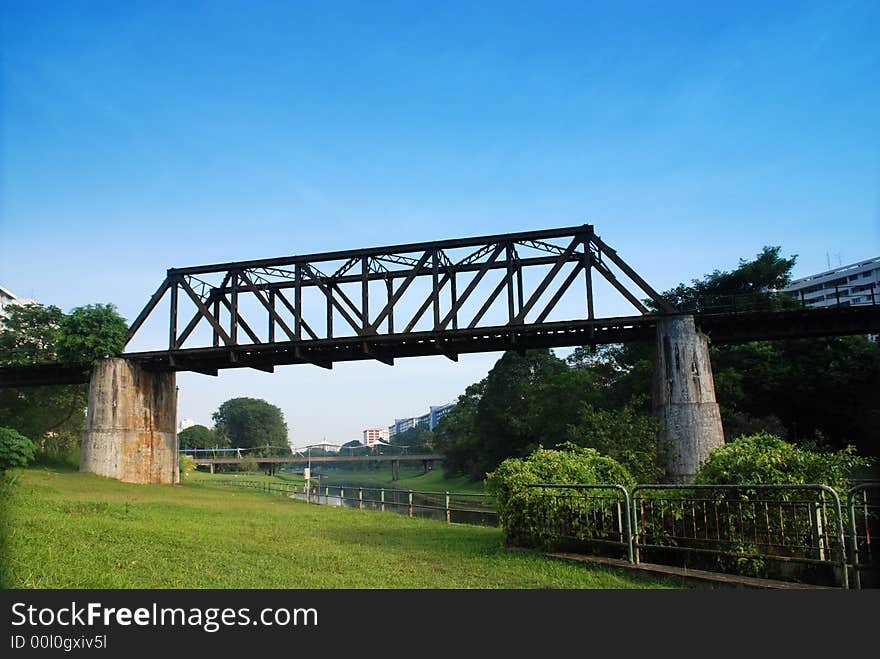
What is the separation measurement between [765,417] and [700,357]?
48.2 feet

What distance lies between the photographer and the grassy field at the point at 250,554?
921 cm

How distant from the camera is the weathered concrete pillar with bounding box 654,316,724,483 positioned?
86.0ft

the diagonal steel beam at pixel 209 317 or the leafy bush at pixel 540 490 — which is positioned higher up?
the diagonal steel beam at pixel 209 317

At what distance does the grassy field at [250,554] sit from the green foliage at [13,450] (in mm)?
8497

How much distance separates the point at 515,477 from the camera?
13016 mm

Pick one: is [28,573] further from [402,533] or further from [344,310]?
[344,310]

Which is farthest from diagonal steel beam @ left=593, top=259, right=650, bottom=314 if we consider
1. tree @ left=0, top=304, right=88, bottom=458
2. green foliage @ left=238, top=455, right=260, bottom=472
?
green foliage @ left=238, top=455, right=260, bottom=472

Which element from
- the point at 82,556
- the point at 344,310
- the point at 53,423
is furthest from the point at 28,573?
the point at 53,423

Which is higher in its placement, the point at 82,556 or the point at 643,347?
the point at 643,347

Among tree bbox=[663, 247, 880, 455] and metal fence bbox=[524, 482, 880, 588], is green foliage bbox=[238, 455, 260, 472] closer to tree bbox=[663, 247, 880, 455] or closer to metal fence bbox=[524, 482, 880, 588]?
tree bbox=[663, 247, 880, 455]

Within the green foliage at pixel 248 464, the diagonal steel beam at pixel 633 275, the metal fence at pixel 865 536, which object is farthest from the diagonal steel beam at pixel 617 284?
the green foliage at pixel 248 464

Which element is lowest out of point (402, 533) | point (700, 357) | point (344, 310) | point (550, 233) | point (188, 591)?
point (402, 533)

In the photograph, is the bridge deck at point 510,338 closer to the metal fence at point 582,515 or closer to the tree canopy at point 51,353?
the tree canopy at point 51,353

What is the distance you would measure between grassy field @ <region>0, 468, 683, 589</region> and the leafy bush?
0.42 m
